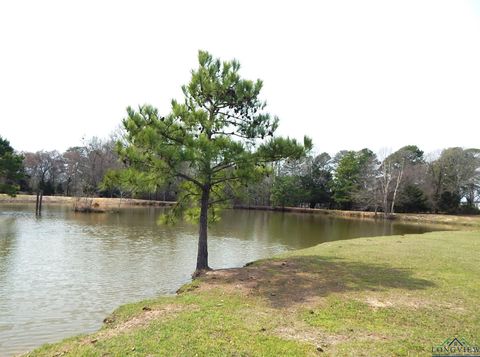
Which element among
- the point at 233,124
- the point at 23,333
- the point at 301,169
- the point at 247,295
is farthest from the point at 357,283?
the point at 301,169

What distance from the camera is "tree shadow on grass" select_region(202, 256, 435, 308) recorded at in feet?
27.1

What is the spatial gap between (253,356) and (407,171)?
56.7 meters

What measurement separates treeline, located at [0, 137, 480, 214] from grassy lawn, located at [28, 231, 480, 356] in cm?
3972

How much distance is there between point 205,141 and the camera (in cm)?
995

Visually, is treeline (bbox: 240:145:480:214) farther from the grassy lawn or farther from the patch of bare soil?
the patch of bare soil

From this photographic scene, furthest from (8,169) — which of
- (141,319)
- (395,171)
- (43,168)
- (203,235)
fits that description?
(395,171)

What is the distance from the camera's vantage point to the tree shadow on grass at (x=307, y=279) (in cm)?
827

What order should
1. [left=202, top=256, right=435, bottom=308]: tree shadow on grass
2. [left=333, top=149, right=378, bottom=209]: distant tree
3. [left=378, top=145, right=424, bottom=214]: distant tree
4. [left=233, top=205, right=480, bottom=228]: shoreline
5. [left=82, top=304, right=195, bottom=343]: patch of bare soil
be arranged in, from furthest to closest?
[left=333, top=149, right=378, bottom=209]: distant tree, [left=378, top=145, right=424, bottom=214]: distant tree, [left=233, top=205, right=480, bottom=228]: shoreline, [left=202, top=256, right=435, bottom=308]: tree shadow on grass, [left=82, top=304, right=195, bottom=343]: patch of bare soil

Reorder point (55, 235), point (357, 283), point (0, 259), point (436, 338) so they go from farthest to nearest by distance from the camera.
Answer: point (55, 235)
point (0, 259)
point (357, 283)
point (436, 338)

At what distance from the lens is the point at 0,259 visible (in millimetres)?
13625

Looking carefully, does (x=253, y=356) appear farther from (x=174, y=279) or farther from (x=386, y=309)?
(x=174, y=279)

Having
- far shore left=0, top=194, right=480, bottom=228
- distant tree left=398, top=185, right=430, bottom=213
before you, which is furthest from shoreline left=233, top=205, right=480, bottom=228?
distant tree left=398, top=185, right=430, bottom=213

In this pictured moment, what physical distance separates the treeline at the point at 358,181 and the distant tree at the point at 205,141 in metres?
37.7

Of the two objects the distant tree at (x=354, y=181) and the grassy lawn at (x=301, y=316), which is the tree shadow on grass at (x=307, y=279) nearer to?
the grassy lawn at (x=301, y=316)
